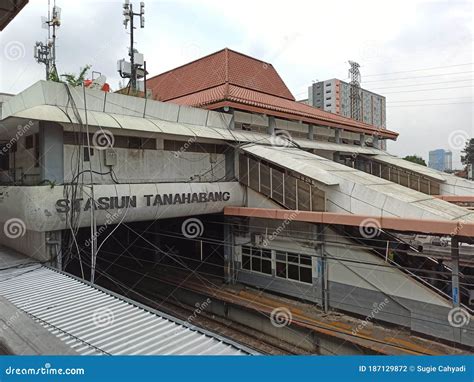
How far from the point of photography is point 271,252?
460 inches

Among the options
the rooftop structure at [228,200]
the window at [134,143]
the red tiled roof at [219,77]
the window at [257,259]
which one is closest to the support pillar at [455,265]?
the rooftop structure at [228,200]

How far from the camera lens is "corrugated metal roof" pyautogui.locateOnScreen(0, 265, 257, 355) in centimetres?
357

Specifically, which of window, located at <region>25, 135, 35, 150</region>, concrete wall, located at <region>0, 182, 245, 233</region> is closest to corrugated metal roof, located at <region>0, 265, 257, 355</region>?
concrete wall, located at <region>0, 182, 245, 233</region>

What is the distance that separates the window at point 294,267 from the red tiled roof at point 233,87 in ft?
18.5

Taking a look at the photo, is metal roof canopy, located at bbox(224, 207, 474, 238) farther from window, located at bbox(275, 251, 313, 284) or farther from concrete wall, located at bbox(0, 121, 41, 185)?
concrete wall, located at bbox(0, 121, 41, 185)

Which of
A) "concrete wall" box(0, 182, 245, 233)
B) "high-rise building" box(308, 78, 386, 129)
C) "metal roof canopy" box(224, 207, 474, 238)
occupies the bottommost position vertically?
"metal roof canopy" box(224, 207, 474, 238)

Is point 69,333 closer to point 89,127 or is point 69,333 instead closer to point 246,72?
point 89,127

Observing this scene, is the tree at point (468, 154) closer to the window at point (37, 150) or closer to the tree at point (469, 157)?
the tree at point (469, 157)

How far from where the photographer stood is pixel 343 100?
59719mm

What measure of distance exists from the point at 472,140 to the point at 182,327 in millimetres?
49317

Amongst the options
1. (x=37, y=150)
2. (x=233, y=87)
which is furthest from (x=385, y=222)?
(x=233, y=87)

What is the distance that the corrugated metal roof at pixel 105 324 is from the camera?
11.7 feet

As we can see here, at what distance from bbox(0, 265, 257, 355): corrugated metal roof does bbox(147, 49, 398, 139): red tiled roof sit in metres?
8.45

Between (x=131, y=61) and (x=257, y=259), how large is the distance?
979cm
